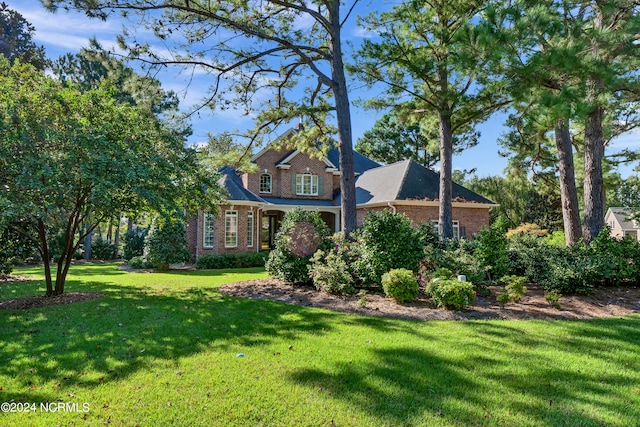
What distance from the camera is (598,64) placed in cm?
734

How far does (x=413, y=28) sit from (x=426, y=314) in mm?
10128

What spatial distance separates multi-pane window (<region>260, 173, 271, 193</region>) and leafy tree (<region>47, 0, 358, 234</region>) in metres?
7.32

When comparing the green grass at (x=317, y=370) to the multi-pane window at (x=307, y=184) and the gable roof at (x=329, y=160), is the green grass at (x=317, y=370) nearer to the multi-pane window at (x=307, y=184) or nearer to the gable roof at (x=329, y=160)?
the gable roof at (x=329, y=160)

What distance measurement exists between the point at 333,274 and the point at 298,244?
6.31ft

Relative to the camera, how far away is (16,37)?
2133 cm

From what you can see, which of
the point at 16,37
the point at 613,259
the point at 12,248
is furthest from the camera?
the point at 16,37

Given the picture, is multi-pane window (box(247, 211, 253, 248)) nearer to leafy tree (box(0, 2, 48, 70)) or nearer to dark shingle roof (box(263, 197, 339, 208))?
dark shingle roof (box(263, 197, 339, 208))

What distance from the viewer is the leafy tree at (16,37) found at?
67.2 ft

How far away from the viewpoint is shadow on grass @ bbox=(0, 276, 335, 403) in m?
4.27

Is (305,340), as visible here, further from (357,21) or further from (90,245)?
(90,245)

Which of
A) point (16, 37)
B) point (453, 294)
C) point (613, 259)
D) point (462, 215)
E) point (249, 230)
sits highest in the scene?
point (16, 37)

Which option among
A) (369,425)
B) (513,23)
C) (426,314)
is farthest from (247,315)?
(513,23)

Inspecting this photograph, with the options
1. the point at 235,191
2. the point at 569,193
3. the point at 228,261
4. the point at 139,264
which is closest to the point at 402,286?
the point at 569,193

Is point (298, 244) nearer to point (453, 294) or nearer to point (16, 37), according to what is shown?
point (453, 294)
